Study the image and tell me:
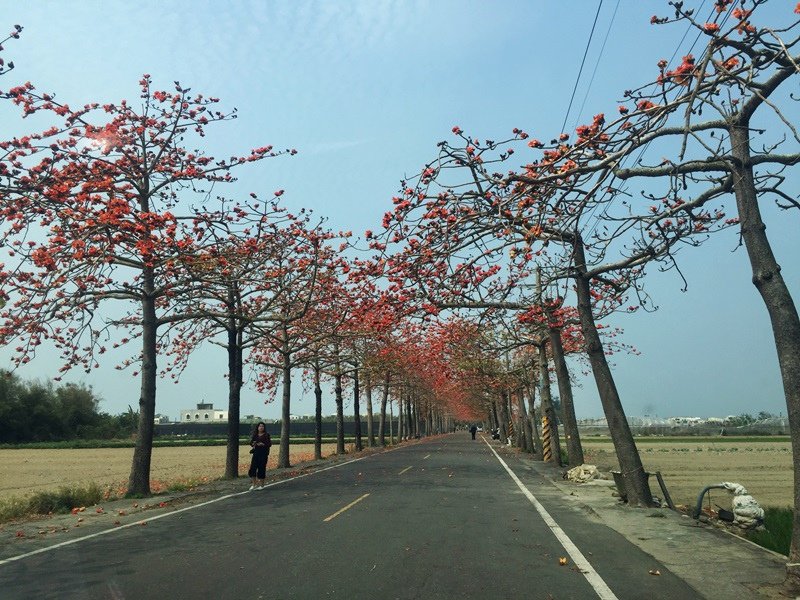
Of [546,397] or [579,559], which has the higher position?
[546,397]

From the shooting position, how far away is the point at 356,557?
26.6 feet

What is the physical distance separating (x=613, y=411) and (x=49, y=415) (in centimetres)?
8184

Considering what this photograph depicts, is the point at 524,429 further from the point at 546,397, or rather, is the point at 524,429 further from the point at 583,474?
the point at 583,474

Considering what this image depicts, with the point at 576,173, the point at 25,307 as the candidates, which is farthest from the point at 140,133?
the point at 576,173

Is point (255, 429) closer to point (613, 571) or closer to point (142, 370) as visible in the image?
point (142, 370)

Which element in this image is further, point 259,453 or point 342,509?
point 259,453

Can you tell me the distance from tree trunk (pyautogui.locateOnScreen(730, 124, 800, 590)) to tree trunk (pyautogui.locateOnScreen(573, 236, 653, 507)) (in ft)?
15.4

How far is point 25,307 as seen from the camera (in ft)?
45.2

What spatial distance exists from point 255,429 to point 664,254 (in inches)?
464

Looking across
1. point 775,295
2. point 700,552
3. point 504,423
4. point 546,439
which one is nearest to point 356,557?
point 700,552

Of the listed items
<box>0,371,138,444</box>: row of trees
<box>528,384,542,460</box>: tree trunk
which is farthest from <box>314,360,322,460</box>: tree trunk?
<box>0,371,138,444</box>: row of trees

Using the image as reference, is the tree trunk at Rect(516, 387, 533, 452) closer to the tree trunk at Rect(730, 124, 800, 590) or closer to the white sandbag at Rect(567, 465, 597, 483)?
the white sandbag at Rect(567, 465, 597, 483)

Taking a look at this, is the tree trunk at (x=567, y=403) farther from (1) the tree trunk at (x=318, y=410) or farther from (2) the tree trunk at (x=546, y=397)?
(1) the tree trunk at (x=318, y=410)

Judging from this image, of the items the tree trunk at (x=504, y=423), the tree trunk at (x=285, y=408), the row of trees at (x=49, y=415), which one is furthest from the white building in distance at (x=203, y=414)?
the tree trunk at (x=285, y=408)
